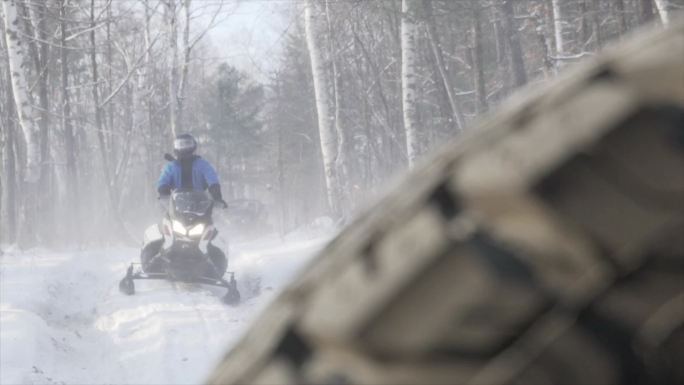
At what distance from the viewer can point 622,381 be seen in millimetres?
486

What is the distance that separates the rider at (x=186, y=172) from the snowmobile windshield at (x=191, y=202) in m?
0.29

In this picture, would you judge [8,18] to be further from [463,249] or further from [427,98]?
[463,249]

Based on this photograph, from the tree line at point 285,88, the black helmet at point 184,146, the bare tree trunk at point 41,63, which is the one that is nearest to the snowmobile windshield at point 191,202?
the black helmet at point 184,146

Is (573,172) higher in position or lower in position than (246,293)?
higher

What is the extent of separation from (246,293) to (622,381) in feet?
36.6

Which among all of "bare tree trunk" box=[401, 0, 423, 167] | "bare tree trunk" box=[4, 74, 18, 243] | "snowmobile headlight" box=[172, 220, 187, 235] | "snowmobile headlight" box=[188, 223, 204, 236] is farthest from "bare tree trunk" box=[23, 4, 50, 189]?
"snowmobile headlight" box=[188, 223, 204, 236]

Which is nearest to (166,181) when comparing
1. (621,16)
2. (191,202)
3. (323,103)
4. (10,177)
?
Answer: (191,202)

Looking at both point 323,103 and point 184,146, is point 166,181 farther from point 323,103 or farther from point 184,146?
point 323,103

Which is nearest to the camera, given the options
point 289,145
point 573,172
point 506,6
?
point 573,172

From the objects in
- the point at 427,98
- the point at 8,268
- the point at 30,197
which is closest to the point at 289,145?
the point at 427,98

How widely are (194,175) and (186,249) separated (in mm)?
859

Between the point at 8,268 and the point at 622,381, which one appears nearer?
the point at 622,381

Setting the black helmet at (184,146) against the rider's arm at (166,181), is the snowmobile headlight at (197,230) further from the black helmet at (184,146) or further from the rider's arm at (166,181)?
the black helmet at (184,146)

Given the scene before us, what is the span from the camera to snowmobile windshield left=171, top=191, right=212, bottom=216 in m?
10.2
